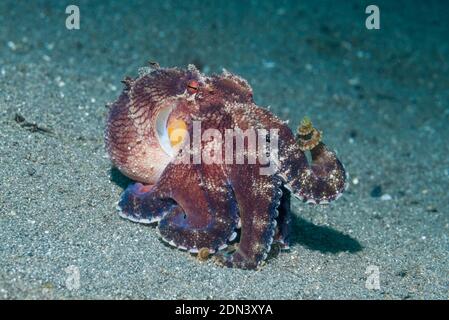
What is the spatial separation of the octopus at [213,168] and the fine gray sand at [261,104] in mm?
259

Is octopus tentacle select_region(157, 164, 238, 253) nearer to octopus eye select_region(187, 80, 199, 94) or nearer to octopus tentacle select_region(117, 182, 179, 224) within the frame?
octopus tentacle select_region(117, 182, 179, 224)

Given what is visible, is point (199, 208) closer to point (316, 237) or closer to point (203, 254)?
point (203, 254)

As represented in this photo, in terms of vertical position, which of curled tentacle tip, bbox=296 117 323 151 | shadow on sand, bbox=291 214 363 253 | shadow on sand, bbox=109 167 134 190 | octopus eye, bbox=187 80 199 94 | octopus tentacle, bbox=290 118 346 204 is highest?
octopus eye, bbox=187 80 199 94

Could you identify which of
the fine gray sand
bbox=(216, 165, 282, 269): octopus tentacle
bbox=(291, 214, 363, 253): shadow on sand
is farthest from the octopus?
bbox=(291, 214, 363, 253): shadow on sand

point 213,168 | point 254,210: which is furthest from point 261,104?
point 254,210

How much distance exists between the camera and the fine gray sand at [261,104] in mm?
3955

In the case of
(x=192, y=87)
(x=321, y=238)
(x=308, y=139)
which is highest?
(x=192, y=87)

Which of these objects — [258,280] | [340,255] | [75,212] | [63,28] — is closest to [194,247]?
[258,280]

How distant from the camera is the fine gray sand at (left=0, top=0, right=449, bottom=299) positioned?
3955 mm

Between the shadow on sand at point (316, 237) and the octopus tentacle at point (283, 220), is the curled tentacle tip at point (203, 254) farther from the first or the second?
the shadow on sand at point (316, 237)

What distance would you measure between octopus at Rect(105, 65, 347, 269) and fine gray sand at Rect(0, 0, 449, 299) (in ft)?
0.85

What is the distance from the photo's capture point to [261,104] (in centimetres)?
886

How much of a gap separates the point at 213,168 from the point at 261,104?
4.98 m

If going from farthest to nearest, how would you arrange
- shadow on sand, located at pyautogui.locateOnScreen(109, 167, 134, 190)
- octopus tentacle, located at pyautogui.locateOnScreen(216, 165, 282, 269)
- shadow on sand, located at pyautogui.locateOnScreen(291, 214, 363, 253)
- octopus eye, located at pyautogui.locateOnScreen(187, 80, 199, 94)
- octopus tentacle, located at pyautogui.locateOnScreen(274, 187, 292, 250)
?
shadow on sand, located at pyautogui.locateOnScreen(109, 167, 134, 190) → shadow on sand, located at pyautogui.locateOnScreen(291, 214, 363, 253) → octopus tentacle, located at pyautogui.locateOnScreen(274, 187, 292, 250) → octopus eye, located at pyautogui.locateOnScreen(187, 80, 199, 94) → octopus tentacle, located at pyautogui.locateOnScreen(216, 165, 282, 269)
